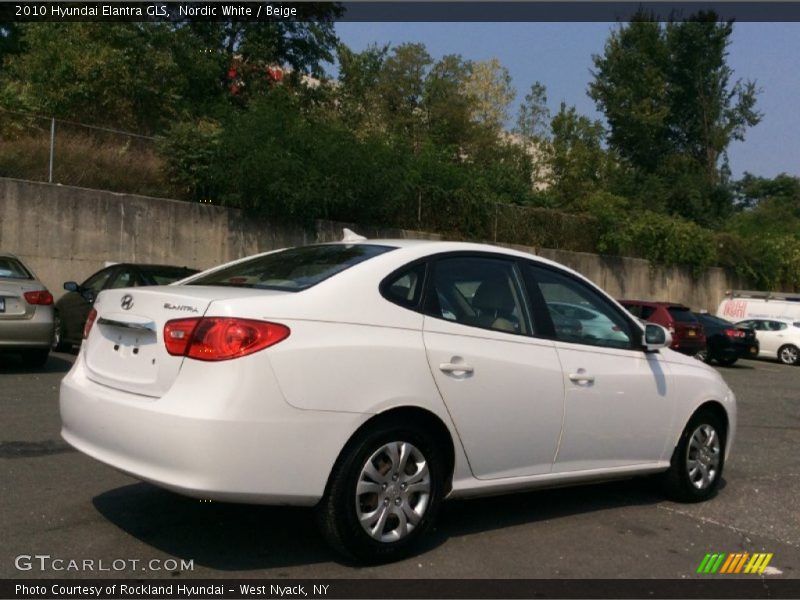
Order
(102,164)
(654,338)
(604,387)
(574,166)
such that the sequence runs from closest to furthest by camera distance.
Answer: (604,387)
(654,338)
(102,164)
(574,166)

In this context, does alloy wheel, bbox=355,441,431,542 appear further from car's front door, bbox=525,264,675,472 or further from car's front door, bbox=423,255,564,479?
car's front door, bbox=525,264,675,472

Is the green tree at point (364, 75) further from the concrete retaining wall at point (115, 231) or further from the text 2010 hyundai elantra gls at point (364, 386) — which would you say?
the text 2010 hyundai elantra gls at point (364, 386)

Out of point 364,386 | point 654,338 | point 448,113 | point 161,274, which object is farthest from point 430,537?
point 448,113

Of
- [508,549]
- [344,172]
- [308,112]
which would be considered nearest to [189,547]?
[508,549]

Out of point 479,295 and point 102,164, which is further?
point 102,164

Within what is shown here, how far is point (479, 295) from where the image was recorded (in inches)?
204

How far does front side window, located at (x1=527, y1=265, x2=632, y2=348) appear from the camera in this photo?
17.9 feet

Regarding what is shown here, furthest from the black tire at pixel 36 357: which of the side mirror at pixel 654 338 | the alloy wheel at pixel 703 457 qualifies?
the alloy wheel at pixel 703 457

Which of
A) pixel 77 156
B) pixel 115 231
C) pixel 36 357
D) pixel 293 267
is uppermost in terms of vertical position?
pixel 77 156

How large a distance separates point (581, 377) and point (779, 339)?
20.9 m

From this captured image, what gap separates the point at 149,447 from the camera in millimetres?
4160

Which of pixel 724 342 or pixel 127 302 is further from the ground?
pixel 127 302

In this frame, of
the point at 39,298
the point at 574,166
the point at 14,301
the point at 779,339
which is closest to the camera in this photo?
the point at 14,301

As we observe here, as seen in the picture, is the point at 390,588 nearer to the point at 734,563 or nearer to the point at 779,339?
the point at 734,563
